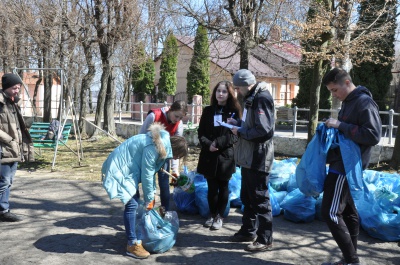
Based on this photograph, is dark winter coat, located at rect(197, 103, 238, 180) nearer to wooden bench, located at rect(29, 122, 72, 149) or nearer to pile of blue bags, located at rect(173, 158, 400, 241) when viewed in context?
pile of blue bags, located at rect(173, 158, 400, 241)

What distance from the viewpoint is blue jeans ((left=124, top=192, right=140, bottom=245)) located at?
12.3 feet

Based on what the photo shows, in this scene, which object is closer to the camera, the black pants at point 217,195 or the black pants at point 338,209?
the black pants at point 338,209

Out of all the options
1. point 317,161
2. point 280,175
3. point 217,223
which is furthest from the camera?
point 280,175

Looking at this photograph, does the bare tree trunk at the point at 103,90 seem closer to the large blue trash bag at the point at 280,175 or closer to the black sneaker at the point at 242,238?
the large blue trash bag at the point at 280,175

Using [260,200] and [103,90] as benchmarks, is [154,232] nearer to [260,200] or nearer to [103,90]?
[260,200]

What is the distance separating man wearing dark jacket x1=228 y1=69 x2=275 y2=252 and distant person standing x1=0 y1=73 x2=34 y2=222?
2.55m

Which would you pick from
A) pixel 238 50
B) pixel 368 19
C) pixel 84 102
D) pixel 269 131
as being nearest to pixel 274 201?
pixel 269 131

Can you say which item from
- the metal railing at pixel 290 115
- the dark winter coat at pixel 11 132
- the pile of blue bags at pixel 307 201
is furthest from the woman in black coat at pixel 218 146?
the metal railing at pixel 290 115

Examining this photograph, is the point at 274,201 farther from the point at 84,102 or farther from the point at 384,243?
the point at 84,102

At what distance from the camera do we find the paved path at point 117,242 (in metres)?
3.81

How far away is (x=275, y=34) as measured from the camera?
9414 mm

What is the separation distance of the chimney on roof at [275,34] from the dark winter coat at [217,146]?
525 centimetres

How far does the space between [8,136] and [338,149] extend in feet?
11.6

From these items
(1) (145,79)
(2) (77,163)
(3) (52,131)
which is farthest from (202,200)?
(1) (145,79)
